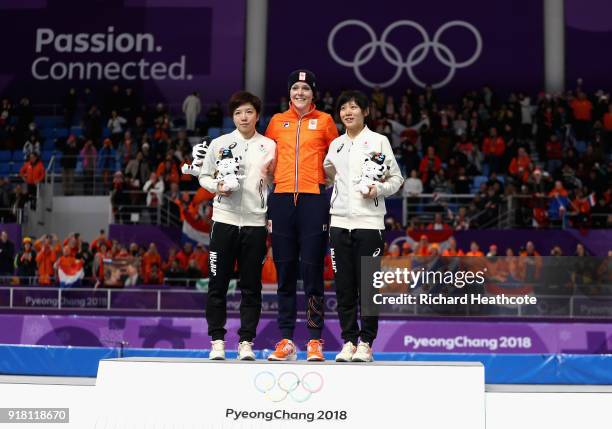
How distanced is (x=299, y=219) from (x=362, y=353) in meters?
1.20

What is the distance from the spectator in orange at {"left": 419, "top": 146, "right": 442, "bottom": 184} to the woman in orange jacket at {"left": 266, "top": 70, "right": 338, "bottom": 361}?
46.9ft

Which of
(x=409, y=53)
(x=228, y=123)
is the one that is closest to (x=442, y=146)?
(x=409, y=53)

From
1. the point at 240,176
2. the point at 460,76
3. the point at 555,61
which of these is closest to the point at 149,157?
the point at 460,76

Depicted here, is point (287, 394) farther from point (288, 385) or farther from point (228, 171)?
point (228, 171)

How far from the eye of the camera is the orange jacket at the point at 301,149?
7484 mm

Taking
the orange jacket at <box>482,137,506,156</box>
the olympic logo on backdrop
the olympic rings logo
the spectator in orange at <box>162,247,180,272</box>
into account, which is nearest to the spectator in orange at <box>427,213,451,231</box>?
the orange jacket at <box>482,137,506,156</box>

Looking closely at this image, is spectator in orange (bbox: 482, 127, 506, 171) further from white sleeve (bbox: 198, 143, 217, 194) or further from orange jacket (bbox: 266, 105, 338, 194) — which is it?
white sleeve (bbox: 198, 143, 217, 194)

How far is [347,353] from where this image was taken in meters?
7.22

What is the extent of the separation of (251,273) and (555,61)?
20.8m

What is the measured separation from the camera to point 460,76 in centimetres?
2667

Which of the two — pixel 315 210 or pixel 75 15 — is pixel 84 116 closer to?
pixel 75 15

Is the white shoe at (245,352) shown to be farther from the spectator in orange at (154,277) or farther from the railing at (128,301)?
the spectator in orange at (154,277)

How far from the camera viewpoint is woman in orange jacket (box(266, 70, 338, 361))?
24.5 feet

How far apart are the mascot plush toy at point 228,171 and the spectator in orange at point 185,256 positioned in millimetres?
11833
